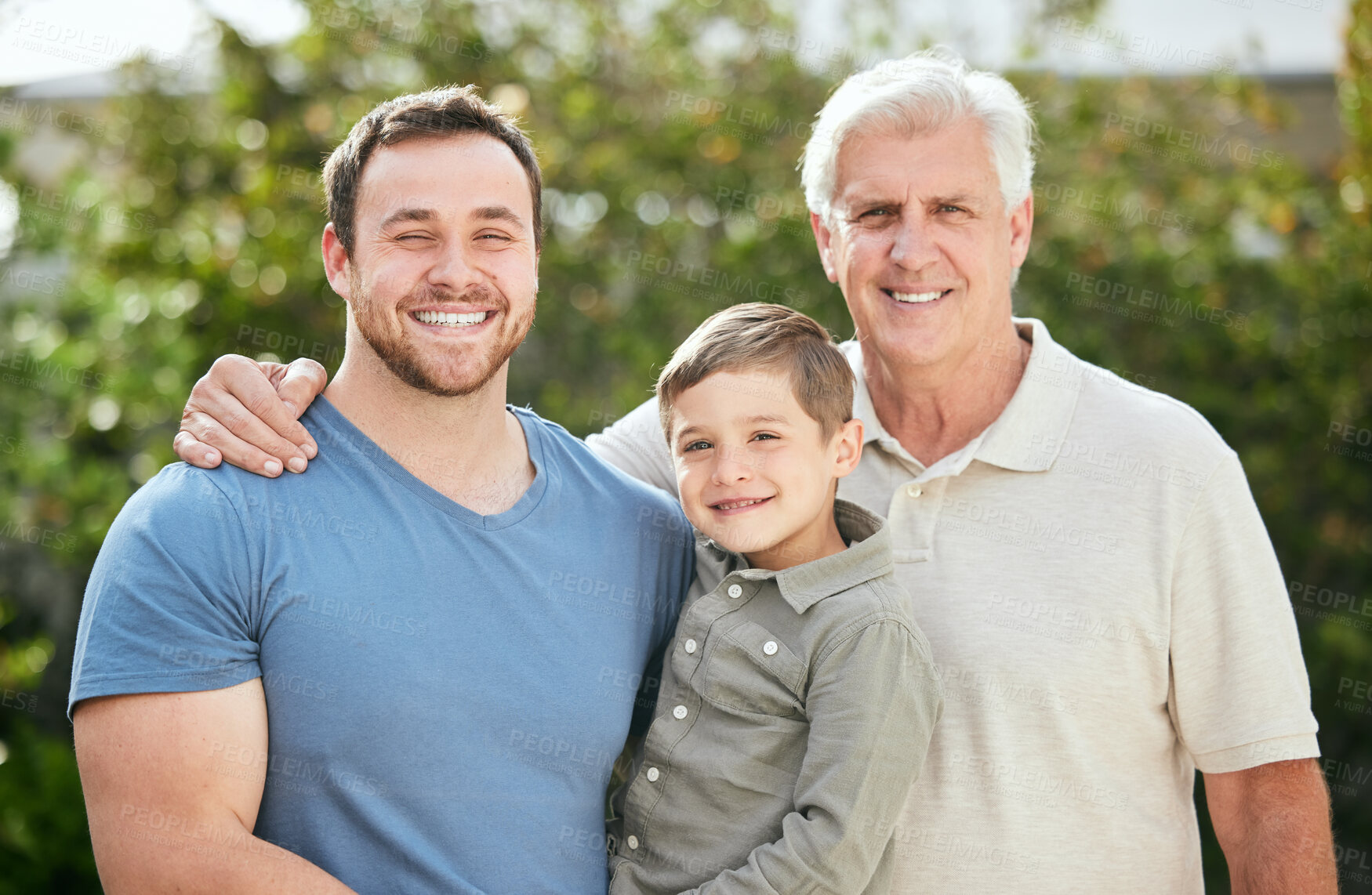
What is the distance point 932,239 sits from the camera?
2438 mm

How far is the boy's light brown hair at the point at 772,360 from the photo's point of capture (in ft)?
6.96

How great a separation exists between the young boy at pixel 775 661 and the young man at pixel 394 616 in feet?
0.46

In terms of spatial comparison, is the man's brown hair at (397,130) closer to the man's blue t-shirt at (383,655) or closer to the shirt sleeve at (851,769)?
the man's blue t-shirt at (383,655)

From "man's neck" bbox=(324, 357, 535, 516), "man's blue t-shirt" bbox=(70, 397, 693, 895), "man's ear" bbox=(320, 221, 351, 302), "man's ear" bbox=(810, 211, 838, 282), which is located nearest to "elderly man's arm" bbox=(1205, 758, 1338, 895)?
"man's blue t-shirt" bbox=(70, 397, 693, 895)

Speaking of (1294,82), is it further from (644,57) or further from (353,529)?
(353,529)

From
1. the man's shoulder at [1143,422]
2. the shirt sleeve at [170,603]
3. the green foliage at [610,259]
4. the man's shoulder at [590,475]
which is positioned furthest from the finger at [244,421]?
the green foliage at [610,259]

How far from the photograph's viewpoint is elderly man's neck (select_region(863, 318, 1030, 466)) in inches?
98.8

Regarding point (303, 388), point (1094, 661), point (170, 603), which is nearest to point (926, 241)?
point (1094, 661)

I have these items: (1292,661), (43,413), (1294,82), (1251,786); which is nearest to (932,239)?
(1292,661)

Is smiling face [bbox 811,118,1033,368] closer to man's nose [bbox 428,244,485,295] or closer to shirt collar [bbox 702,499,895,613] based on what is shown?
shirt collar [bbox 702,499,895,613]

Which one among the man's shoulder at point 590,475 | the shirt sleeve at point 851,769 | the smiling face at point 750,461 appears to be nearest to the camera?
the shirt sleeve at point 851,769

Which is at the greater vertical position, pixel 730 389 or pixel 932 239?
pixel 932 239

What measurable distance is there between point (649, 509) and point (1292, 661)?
1309 mm

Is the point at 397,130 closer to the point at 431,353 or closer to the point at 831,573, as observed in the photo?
the point at 431,353
